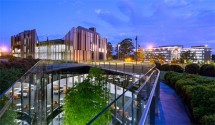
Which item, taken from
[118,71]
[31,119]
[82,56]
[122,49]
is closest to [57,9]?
[122,49]

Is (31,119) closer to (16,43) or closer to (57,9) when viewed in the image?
(16,43)

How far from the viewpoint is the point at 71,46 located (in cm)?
5838

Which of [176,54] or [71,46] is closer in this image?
[71,46]

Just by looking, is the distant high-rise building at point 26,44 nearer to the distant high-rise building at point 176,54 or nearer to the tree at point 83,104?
the distant high-rise building at point 176,54

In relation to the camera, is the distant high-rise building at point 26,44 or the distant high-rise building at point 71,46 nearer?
the distant high-rise building at point 71,46

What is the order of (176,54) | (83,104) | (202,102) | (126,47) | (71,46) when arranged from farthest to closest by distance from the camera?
1. (126,47)
2. (176,54)
3. (71,46)
4. (83,104)
5. (202,102)

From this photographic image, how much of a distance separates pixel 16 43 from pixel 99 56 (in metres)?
37.4

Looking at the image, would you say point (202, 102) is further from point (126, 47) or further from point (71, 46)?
point (126, 47)

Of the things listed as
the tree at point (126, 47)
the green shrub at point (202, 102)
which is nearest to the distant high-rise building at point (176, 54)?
the tree at point (126, 47)

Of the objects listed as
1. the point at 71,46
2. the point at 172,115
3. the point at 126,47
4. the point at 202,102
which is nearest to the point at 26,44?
the point at 71,46

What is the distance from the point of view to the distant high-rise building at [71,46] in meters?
58.1

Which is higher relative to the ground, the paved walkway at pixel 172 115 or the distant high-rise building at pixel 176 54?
the distant high-rise building at pixel 176 54

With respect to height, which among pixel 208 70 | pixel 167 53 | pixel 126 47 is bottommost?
pixel 208 70

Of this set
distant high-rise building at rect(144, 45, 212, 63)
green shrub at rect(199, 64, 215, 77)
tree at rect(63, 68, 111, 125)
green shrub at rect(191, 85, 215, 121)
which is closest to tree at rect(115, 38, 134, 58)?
distant high-rise building at rect(144, 45, 212, 63)
